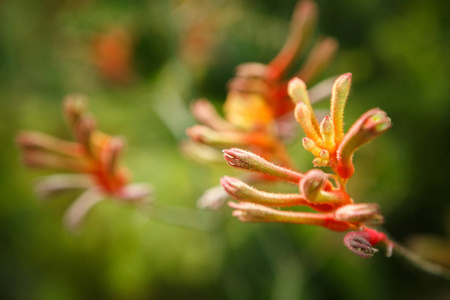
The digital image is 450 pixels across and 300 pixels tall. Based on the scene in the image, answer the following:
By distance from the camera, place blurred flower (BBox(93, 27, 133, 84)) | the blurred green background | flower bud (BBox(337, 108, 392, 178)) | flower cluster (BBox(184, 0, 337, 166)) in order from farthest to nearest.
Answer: blurred flower (BBox(93, 27, 133, 84)), the blurred green background, flower cluster (BBox(184, 0, 337, 166)), flower bud (BBox(337, 108, 392, 178))

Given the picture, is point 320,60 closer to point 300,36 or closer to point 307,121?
point 300,36

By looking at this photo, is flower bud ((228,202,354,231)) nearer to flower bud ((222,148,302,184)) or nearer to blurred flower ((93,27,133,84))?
flower bud ((222,148,302,184))

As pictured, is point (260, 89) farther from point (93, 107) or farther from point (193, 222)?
point (93, 107)

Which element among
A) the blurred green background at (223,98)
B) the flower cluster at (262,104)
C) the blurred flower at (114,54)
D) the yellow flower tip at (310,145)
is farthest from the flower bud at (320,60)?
the blurred flower at (114,54)

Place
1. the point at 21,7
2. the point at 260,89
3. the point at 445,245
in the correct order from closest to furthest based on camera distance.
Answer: the point at 260,89 → the point at 445,245 → the point at 21,7

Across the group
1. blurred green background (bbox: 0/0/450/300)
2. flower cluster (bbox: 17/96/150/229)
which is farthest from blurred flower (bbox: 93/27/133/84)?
flower cluster (bbox: 17/96/150/229)

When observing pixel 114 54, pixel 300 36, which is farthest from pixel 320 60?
pixel 114 54

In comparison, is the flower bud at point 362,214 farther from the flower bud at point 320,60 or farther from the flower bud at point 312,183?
the flower bud at point 320,60

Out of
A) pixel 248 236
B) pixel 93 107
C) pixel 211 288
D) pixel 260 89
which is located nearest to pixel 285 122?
pixel 260 89
